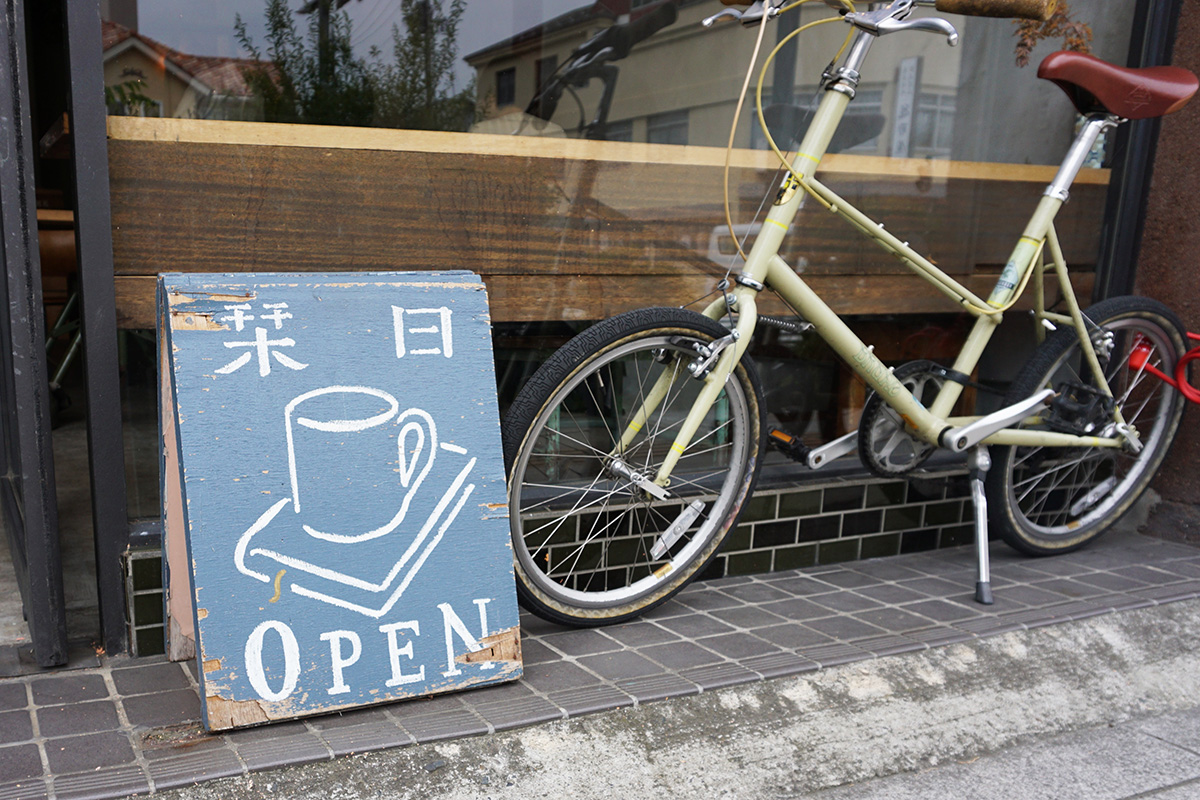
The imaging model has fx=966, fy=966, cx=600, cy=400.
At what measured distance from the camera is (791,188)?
2.59 meters

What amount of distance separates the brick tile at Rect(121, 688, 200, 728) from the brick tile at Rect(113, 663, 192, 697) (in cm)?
3

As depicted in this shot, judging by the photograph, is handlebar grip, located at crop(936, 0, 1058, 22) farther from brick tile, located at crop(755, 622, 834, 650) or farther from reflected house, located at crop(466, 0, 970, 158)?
brick tile, located at crop(755, 622, 834, 650)

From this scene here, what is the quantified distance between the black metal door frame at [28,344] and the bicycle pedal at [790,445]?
187cm

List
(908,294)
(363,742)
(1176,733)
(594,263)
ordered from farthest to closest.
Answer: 1. (908,294)
2. (594,263)
3. (1176,733)
4. (363,742)

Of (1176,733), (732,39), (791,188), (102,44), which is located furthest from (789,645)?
(102,44)

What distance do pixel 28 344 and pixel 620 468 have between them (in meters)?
1.41

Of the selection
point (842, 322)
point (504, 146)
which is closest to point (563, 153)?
point (504, 146)

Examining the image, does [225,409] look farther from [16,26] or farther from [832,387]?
[832,387]

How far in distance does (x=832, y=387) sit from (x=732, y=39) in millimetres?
1251

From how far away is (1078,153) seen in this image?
3043mm

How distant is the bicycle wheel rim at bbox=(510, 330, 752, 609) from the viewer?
2.46 m

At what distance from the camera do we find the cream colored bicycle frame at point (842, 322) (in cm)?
251

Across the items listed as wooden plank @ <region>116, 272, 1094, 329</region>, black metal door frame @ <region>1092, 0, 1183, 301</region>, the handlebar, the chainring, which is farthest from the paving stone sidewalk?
the handlebar

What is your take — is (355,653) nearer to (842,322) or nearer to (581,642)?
(581,642)
